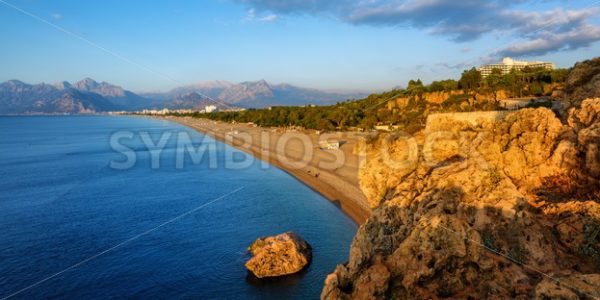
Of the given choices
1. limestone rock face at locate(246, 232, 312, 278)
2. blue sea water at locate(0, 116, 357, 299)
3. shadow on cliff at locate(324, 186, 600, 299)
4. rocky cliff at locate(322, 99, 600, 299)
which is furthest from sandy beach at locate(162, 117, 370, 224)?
shadow on cliff at locate(324, 186, 600, 299)

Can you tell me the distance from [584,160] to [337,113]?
285 ft

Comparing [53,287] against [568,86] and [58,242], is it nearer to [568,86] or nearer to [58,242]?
[58,242]

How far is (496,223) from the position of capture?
812 cm

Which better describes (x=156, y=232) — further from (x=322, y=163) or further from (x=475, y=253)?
(x=475, y=253)

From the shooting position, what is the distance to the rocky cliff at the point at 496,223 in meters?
7.14

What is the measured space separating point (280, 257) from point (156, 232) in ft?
39.1

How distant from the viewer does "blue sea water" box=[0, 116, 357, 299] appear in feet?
70.8

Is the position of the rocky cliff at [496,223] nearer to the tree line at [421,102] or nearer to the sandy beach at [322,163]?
the sandy beach at [322,163]

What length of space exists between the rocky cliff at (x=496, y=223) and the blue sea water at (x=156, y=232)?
11927 mm

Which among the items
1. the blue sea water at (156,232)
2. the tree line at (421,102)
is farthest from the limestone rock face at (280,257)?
the tree line at (421,102)

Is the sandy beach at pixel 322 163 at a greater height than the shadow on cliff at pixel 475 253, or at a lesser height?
lesser

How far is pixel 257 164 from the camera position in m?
60.6

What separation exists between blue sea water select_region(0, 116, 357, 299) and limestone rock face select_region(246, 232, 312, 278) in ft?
1.63

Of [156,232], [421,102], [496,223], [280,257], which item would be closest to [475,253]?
[496,223]
